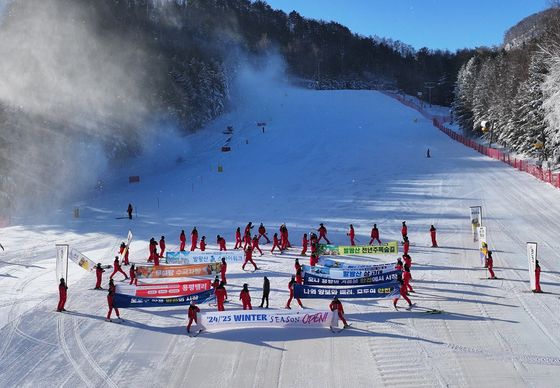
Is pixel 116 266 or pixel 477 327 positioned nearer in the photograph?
pixel 477 327

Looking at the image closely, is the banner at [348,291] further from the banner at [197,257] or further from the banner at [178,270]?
the banner at [197,257]

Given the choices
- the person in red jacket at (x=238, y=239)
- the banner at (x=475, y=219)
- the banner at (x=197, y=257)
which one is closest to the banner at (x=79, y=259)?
the banner at (x=197, y=257)

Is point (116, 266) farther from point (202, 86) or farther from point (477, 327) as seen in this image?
point (202, 86)

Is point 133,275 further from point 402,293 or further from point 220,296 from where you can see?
point 402,293

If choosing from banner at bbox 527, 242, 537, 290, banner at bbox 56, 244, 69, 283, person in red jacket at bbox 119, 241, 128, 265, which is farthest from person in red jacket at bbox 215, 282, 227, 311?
banner at bbox 527, 242, 537, 290

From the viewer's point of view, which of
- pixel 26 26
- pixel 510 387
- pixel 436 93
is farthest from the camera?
pixel 436 93

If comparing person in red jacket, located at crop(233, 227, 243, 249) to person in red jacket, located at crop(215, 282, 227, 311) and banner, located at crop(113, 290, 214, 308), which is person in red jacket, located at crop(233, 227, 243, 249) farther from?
person in red jacket, located at crop(215, 282, 227, 311)

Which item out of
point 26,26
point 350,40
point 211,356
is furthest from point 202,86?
point 350,40
